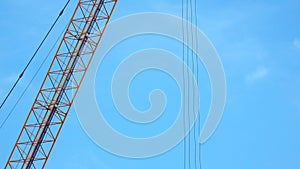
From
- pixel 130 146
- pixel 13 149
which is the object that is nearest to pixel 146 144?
pixel 130 146

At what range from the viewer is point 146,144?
59188 mm

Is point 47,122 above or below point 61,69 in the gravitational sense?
below

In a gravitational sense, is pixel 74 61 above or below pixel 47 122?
above

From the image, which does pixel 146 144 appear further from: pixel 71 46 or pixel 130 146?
pixel 71 46

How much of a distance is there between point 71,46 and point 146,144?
14.1 m

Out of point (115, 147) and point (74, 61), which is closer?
point (74, 61)

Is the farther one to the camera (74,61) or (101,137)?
(101,137)

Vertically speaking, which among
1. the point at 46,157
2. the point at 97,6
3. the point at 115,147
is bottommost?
the point at 46,157

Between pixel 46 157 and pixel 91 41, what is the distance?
1259 centimetres

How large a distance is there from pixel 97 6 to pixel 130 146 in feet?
52.5

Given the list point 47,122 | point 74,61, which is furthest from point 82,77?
point 47,122

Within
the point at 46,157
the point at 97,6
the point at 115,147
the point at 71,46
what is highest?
the point at 97,6

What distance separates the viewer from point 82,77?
54125 millimetres

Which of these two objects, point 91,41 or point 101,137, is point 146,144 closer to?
point 101,137
